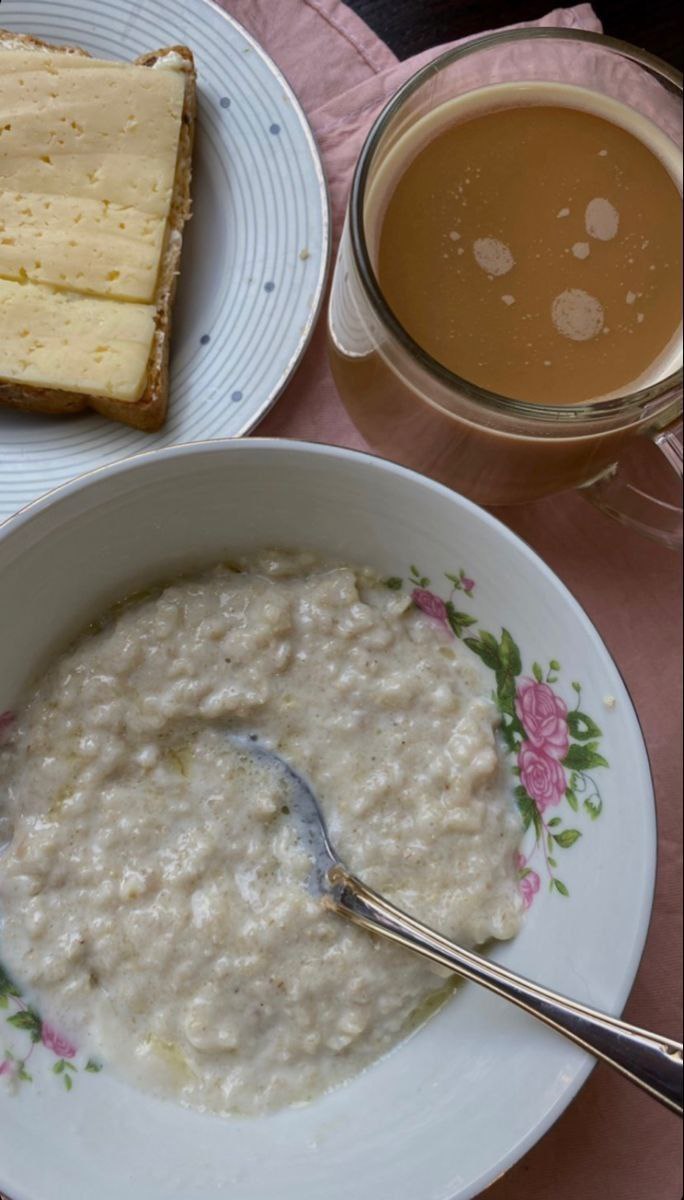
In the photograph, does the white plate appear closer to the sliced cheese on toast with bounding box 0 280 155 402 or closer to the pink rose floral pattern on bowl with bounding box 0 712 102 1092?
the sliced cheese on toast with bounding box 0 280 155 402

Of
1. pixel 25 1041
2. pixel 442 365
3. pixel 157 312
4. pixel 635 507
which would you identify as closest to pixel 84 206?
pixel 157 312

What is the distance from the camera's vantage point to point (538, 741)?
995mm

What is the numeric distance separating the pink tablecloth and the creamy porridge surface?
0.89 feet

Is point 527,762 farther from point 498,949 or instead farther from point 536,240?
point 536,240

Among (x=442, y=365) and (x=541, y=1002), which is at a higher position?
(x=442, y=365)

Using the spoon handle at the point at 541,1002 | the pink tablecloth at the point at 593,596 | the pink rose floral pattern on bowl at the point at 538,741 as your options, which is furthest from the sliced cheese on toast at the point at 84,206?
the spoon handle at the point at 541,1002

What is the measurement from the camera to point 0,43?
1.19 m

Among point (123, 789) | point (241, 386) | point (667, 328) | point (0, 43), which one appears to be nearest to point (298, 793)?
point (123, 789)

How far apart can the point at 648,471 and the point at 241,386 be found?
471mm

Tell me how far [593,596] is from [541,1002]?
48 centimetres

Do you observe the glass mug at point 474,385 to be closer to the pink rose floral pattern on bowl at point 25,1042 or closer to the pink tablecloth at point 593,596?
the pink tablecloth at point 593,596

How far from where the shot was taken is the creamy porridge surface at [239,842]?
0.95 m

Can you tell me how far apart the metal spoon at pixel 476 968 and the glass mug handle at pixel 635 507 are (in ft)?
1.58

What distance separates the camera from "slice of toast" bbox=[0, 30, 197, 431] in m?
1.15
